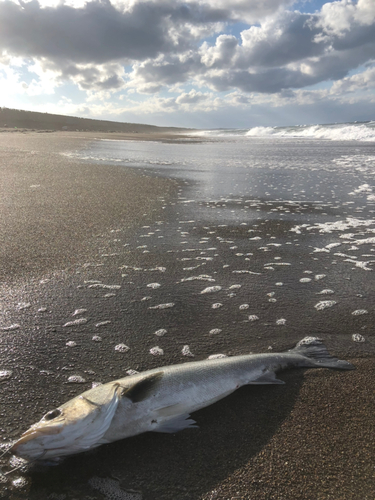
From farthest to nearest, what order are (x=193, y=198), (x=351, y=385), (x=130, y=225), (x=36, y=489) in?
(x=193, y=198)
(x=130, y=225)
(x=351, y=385)
(x=36, y=489)

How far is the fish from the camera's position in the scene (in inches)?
73.0

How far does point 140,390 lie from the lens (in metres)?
2.12

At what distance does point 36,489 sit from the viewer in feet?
5.74

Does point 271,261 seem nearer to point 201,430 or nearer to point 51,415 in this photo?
point 201,430

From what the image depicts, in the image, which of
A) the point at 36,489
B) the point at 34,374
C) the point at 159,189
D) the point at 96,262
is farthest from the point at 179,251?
the point at 159,189

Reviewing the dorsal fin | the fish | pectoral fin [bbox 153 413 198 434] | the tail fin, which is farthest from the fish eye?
the tail fin

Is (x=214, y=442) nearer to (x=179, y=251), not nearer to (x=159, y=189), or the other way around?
(x=179, y=251)

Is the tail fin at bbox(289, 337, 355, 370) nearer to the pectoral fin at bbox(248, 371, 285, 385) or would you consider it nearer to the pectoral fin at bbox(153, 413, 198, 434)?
the pectoral fin at bbox(248, 371, 285, 385)

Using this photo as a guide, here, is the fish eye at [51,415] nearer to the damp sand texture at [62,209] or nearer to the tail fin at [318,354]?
the tail fin at [318,354]

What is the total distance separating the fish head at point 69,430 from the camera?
180 cm

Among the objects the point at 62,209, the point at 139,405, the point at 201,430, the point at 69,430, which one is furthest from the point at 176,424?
the point at 62,209

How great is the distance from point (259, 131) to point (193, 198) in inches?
2129

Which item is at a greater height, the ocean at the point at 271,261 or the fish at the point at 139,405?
the ocean at the point at 271,261

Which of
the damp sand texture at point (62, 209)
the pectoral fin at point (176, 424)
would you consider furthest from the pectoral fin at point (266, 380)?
the damp sand texture at point (62, 209)
